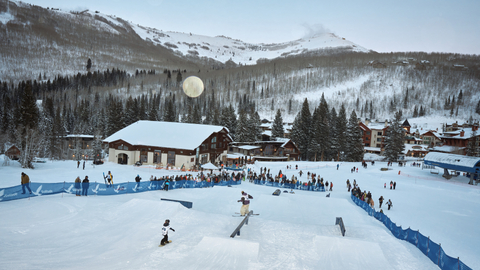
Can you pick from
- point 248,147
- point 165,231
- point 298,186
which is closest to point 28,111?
point 248,147

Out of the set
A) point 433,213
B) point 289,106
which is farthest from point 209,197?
point 289,106

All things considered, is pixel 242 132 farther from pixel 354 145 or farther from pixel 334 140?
pixel 354 145

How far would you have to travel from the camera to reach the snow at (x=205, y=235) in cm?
864

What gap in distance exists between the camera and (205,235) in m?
10.9

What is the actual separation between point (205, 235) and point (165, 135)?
96.7ft

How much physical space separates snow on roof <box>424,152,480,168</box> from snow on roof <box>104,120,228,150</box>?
3173 cm

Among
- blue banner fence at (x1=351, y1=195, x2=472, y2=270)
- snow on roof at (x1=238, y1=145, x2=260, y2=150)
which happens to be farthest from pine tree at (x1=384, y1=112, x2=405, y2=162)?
blue banner fence at (x1=351, y1=195, x2=472, y2=270)

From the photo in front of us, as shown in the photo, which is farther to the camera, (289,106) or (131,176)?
(289,106)

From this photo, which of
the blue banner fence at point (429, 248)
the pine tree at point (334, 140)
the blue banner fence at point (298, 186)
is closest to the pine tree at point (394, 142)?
the pine tree at point (334, 140)

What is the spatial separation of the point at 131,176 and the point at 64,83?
16717cm

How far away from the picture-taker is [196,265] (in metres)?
8.32

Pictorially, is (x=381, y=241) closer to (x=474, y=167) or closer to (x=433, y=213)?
(x=433, y=213)

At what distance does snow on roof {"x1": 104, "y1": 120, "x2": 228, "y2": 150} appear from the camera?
119 feet

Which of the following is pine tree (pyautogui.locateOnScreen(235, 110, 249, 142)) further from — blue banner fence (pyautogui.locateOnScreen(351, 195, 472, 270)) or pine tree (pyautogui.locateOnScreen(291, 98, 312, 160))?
blue banner fence (pyautogui.locateOnScreen(351, 195, 472, 270))
